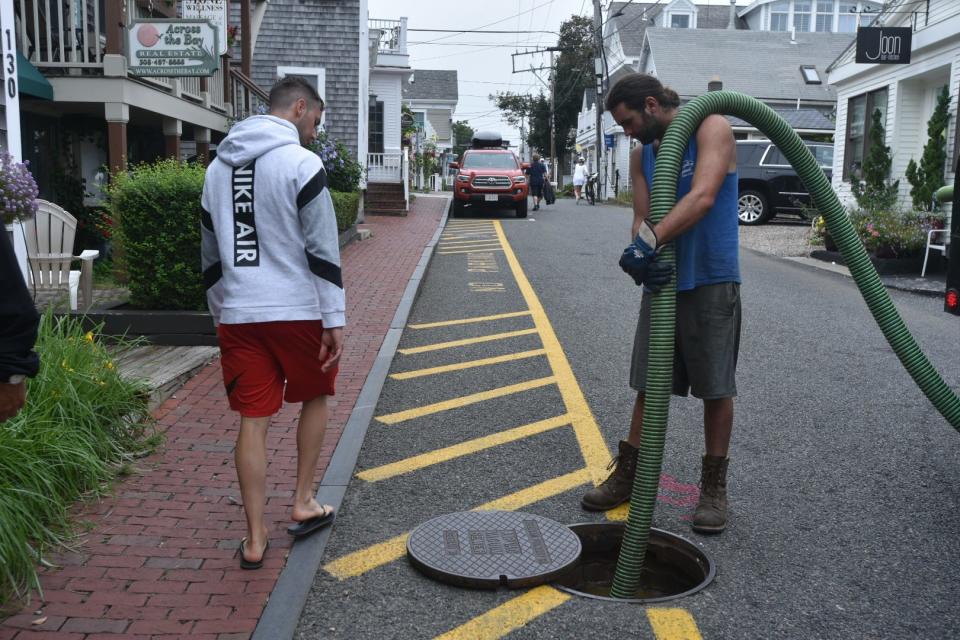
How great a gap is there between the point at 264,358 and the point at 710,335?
193cm

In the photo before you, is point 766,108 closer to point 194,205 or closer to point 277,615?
point 277,615

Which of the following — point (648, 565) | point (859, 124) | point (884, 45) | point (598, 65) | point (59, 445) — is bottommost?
point (648, 565)

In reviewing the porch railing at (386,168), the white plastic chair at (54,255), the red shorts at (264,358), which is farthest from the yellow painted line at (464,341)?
the porch railing at (386,168)

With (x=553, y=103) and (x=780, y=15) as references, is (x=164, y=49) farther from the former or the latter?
(x=553, y=103)

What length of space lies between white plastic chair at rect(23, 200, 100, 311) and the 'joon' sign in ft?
41.7

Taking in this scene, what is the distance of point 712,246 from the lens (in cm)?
416

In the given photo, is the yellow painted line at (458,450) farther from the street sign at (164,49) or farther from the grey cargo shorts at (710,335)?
the street sign at (164,49)

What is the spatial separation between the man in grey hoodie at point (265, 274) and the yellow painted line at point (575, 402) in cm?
188

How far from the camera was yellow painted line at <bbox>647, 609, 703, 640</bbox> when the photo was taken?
333cm

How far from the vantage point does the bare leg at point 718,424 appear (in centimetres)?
430

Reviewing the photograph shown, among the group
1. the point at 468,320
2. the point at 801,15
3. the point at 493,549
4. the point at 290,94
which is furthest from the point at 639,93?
the point at 801,15

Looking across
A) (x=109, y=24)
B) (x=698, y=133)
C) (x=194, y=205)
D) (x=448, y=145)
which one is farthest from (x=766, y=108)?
(x=448, y=145)

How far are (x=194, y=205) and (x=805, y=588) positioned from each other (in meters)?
5.59

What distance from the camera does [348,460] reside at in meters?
5.12
